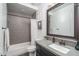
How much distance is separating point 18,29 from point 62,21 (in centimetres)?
221

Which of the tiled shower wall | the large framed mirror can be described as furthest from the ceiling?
the large framed mirror

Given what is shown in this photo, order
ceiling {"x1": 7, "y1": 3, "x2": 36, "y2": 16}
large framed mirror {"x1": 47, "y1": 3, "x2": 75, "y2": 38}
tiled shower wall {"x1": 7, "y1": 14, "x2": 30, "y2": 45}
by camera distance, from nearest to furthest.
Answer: large framed mirror {"x1": 47, "y1": 3, "x2": 75, "y2": 38} → ceiling {"x1": 7, "y1": 3, "x2": 36, "y2": 16} → tiled shower wall {"x1": 7, "y1": 14, "x2": 30, "y2": 45}

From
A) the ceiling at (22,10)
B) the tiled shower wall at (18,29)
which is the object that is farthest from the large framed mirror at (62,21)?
the tiled shower wall at (18,29)

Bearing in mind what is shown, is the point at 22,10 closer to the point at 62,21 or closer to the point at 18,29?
the point at 18,29

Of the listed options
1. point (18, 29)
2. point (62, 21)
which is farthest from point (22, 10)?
point (62, 21)

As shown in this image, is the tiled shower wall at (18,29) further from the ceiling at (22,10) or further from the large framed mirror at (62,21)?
the large framed mirror at (62,21)

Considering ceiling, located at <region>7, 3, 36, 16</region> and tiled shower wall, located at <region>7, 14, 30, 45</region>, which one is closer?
ceiling, located at <region>7, 3, 36, 16</region>

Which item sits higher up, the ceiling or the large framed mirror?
the ceiling

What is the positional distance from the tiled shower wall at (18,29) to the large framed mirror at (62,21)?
1.35m

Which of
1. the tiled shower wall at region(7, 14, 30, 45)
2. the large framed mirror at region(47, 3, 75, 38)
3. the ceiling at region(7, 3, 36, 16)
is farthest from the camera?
the tiled shower wall at region(7, 14, 30, 45)

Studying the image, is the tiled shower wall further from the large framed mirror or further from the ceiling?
the large framed mirror

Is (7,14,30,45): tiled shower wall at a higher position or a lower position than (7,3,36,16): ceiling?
lower

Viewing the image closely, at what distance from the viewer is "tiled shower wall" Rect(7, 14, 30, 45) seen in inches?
109

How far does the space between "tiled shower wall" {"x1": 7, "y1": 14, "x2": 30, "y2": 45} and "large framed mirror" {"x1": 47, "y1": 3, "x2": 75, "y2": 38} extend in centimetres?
135
